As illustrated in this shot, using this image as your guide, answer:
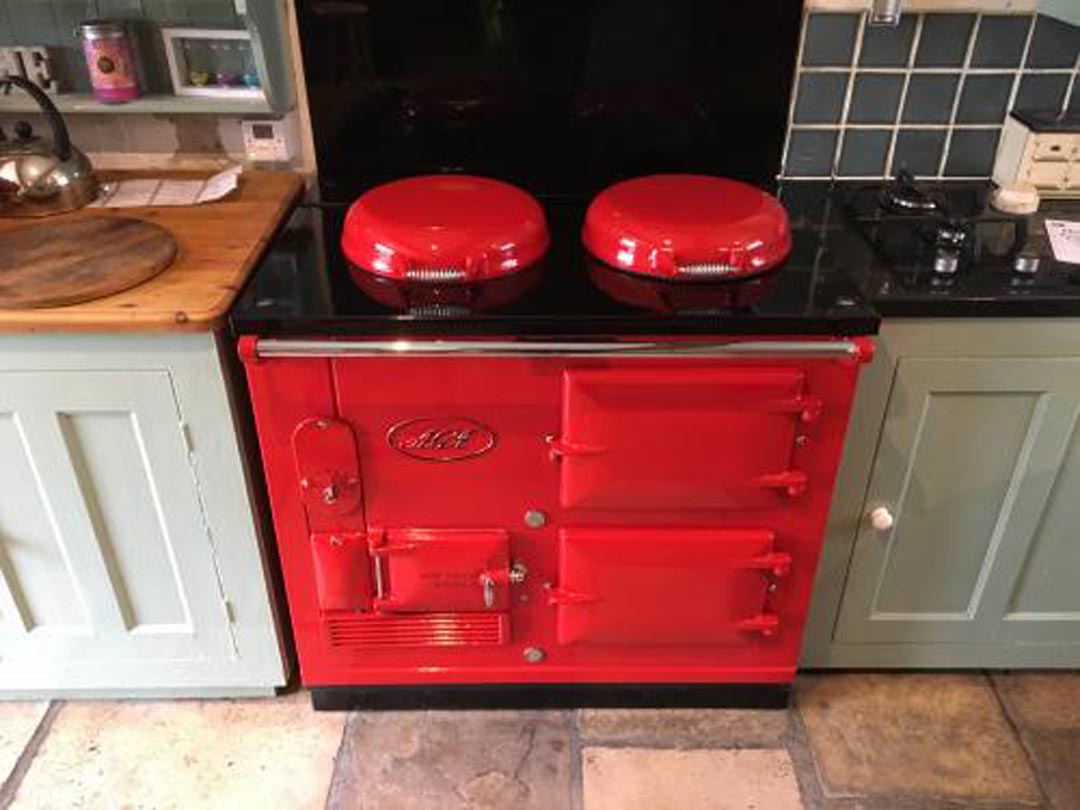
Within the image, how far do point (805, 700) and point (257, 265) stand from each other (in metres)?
1.28

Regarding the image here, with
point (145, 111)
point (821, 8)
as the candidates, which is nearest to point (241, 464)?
point (145, 111)

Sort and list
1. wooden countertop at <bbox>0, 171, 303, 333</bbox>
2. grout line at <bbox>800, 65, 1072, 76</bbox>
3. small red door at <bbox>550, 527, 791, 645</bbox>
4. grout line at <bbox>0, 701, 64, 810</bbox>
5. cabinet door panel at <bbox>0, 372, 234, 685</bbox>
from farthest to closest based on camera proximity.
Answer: grout line at <bbox>800, 65, 1072, 76</bbox> < grout line at <bbox>0, 701, 64, 810</bbox> < small red door at <bbox>550, 527, 791, 645</bbox> < cabinet door panel at <bbox>0, 372, 234, 685</bbox> < wooden countertop at <bbox>0, 171, 303, 333</bbox>

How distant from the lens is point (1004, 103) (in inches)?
69.9

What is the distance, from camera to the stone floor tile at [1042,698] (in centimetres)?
176

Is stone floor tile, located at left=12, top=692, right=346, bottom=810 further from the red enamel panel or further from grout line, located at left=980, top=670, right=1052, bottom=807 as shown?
grout line, located at left=980, top=670, right=1052, bottom=807

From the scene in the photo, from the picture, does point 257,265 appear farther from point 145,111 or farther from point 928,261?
point 928,261

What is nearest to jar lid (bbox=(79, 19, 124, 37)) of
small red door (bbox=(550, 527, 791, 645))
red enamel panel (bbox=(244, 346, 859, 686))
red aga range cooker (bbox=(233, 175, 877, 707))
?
red aga range cooker (bbox=(233, 175, 877, 707))

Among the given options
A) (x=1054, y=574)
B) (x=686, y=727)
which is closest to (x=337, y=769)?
(x=686, y=727)

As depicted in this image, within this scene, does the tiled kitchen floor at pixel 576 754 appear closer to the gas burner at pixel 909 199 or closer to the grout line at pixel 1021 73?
the gas burner at pixel 909 199

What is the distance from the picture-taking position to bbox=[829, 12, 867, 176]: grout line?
1.71m

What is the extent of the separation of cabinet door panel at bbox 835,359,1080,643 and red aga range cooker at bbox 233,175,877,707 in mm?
142

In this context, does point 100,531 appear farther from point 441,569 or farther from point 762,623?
point 762,623

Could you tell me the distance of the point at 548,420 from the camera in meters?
1.43

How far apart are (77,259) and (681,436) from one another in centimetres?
97
